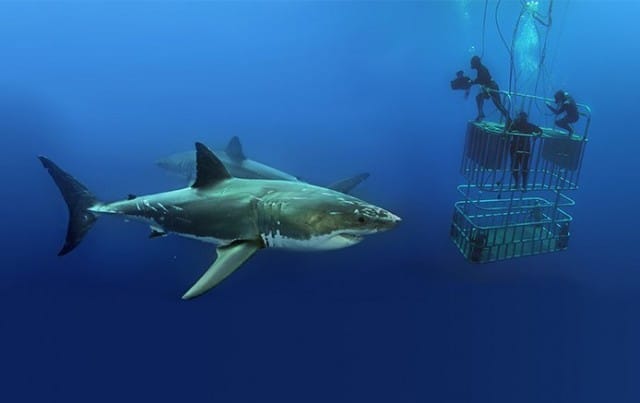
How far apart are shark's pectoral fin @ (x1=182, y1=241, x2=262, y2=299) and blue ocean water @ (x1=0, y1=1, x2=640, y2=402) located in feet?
4.15

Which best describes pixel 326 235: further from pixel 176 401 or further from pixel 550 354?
pixel 550 354

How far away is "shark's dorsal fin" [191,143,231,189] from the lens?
10.6 ft

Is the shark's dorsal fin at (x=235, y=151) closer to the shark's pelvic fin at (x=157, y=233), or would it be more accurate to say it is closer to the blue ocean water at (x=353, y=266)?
the blue ocean water at (x=353, y=266)

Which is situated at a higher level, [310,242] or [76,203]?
[310,242]

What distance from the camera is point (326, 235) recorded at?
8.45ft

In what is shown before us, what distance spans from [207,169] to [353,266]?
2820mm

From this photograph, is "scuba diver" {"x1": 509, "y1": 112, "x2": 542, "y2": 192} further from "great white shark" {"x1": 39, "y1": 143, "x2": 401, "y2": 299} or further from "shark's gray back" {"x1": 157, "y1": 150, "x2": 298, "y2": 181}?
"shark's gray back" {"x1": 157, "y1": 150, "x2": 298, "y2": 181}

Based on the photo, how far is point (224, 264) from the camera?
2.60m

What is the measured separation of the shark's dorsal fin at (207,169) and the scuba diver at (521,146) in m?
2.31

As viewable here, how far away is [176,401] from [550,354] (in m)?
4.47

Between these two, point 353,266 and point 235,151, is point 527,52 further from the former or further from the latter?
point 235,151

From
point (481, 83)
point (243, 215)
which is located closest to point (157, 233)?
point (243, 215)

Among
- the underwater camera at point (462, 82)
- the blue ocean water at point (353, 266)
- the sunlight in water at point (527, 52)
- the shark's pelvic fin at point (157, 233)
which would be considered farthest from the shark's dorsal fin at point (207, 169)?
the sunlight in water at point (527, 52)

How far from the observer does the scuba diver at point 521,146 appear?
352 cm
